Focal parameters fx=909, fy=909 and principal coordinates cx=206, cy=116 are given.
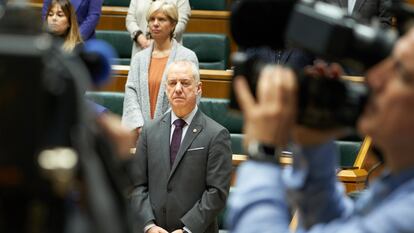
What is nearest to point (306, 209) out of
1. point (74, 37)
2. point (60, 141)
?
point (60, 141)

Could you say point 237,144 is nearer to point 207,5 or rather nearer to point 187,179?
point 187,179

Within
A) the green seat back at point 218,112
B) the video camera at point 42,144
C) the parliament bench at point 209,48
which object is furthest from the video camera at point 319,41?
the parliament bench at point 209,48

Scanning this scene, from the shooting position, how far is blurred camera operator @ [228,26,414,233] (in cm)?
87

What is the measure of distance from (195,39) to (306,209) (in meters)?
4.42

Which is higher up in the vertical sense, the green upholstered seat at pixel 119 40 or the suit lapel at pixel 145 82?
the suit lapel at pixel 145 82

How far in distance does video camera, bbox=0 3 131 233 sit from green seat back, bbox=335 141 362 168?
3463 millimetres

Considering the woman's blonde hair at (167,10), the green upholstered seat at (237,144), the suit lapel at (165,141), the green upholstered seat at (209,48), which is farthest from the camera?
the green upholstered seat at (209,48)

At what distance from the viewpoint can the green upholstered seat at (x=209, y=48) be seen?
17.8 feet

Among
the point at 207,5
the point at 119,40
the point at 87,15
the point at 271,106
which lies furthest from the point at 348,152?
the point at 271,106

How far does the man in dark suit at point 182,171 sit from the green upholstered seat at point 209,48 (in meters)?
1.84

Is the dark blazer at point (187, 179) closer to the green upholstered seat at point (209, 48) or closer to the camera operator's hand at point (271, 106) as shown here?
the green upholstered seat at point (209, 48)

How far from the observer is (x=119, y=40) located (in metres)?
5.71

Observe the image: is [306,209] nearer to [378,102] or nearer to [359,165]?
[378,102]

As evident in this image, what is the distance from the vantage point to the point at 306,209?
41.6 inches
